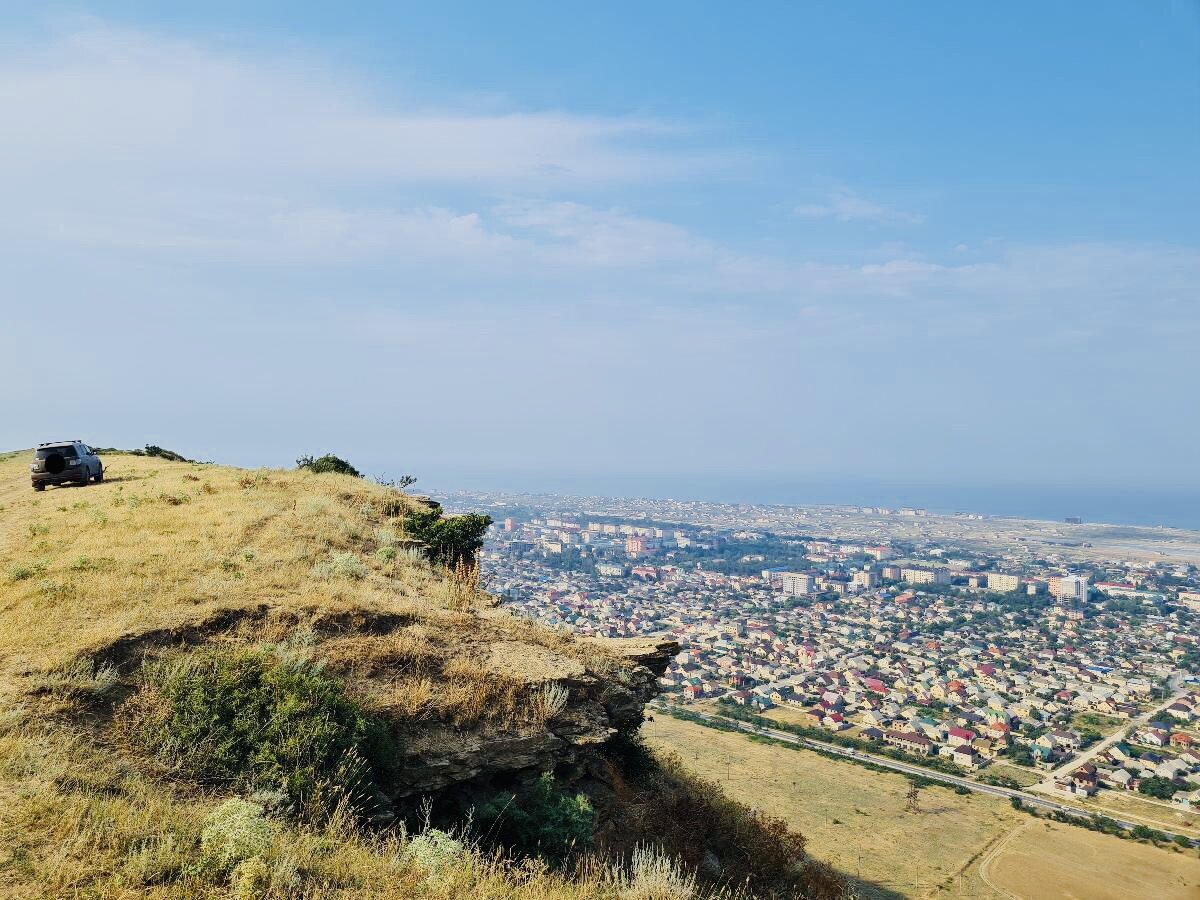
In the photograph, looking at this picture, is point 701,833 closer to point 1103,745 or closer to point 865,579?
point 1103,745

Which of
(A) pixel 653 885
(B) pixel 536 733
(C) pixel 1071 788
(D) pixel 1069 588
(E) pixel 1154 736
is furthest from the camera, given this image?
(D) pixel 1069 588

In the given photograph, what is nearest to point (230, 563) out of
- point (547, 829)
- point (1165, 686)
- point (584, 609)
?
point (547, 829)

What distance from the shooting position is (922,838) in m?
25.7

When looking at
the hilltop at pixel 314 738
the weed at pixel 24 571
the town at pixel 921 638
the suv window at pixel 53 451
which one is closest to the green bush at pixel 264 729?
the hilltop at pixel 314 738

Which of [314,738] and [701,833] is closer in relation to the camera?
[314,738]

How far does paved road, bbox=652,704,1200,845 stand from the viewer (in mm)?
30484

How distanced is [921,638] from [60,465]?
237 feet

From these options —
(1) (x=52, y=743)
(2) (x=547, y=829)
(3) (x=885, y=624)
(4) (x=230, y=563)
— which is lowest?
(3) (x=885, y=624)

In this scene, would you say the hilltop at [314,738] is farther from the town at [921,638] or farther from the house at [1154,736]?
the house at [1154,736]

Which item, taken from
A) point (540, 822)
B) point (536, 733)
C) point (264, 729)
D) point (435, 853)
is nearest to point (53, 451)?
point (264, 729)

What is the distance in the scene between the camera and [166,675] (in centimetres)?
798

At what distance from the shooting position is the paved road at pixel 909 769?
100 ft

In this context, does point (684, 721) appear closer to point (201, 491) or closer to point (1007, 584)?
point (201, 491)

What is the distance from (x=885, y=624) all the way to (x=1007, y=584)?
32886 millimetres
